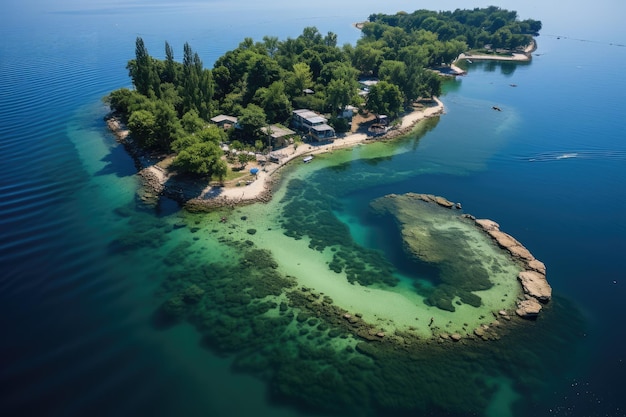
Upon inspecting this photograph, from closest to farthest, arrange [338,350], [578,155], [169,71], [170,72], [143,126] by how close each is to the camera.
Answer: [338,350], [143,126], [578,155], [170,72], [169,71]

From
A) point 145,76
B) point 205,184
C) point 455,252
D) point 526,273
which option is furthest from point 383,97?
point 145,76

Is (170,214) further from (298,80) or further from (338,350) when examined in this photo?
(298,80)

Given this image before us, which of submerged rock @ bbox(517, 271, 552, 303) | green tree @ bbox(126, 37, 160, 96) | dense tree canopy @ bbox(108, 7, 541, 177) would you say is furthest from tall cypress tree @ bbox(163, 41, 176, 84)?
submerged rock @ bbox(517, 271, 552, 303)

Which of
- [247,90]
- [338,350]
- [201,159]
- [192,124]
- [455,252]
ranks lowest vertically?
[338,350]

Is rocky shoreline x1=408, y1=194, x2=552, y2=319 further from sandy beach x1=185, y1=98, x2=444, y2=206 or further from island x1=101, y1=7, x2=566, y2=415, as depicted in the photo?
sandy beach x1=185, y1=98, x2=444, y2=206

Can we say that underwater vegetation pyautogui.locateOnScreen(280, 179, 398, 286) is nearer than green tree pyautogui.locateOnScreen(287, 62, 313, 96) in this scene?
Yes

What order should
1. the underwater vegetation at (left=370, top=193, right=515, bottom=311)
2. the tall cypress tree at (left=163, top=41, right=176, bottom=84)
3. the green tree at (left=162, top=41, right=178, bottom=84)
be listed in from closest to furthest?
1. the underwater vegetation at (left=370, top=193, right=515, bottom=311)
2. the tall cypress tree at (left=163, top=41, right=176, bottom=84)
3. the green tree at (left=162, top=41, right=178, bottom=84)

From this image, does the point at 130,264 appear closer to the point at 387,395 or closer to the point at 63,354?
the point at 63,354

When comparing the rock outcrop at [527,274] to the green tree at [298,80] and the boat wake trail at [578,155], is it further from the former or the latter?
the green tree at [298,80]
